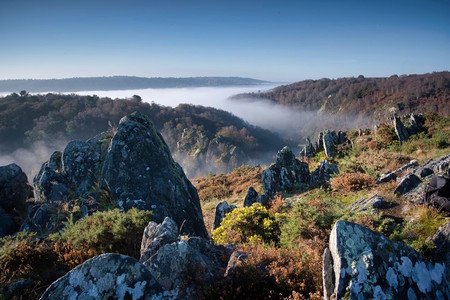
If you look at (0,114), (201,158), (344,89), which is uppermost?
(344,89)

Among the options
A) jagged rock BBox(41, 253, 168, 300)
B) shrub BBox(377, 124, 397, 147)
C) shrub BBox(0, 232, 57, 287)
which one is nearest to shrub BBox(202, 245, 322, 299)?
jagged rock BBox(41, 253, 168, 300)

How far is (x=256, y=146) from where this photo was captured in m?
107

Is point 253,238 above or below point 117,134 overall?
below

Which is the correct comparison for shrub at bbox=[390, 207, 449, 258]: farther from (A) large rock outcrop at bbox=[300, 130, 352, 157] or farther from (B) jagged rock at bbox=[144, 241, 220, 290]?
(A) large rock outcrop at bbox=[300, 130, 352, 157]

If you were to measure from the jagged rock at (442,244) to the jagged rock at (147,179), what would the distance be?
21.3ft

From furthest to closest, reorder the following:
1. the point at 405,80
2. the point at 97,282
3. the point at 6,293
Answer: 1. the point at 405,80
2. the point at 6,293
3. the point at 97,282

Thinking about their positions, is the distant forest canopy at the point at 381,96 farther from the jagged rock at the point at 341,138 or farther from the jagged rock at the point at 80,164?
the jagged rock at the point at 80,164

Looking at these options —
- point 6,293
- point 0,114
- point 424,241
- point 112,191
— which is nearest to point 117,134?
point 112,191

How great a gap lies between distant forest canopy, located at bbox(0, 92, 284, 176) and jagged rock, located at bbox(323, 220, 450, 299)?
77540 mm

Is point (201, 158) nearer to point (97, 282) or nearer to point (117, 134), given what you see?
point (117, 134)

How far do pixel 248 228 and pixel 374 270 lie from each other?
15.1 feet

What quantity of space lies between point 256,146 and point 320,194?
97.0m

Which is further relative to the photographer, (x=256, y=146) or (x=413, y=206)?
(x=256, y=146)

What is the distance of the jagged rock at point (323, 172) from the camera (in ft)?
44.8
